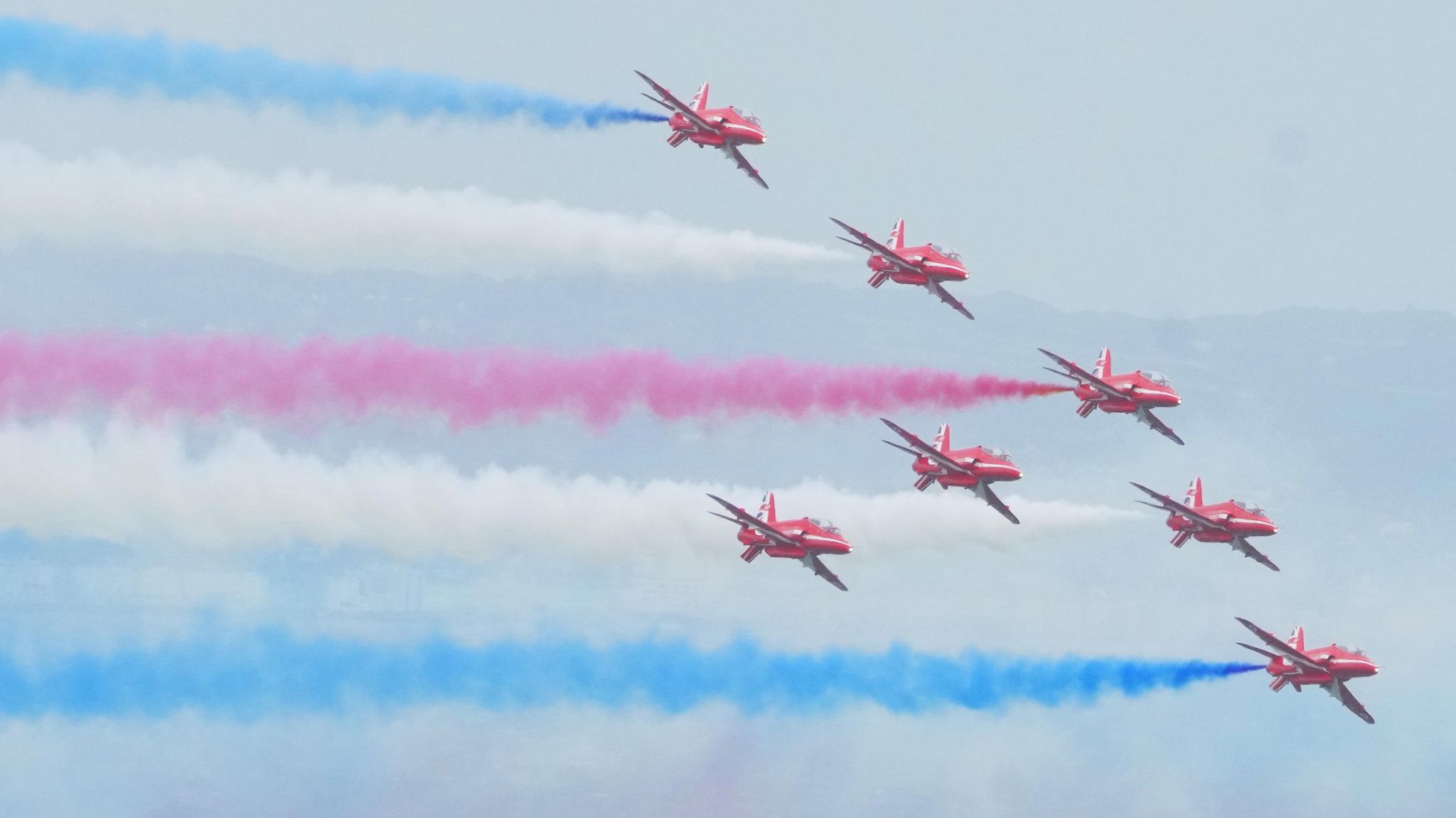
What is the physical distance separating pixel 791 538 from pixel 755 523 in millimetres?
2432

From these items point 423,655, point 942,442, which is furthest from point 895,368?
point 423,655

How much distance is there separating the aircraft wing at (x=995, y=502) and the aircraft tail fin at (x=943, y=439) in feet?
9.14

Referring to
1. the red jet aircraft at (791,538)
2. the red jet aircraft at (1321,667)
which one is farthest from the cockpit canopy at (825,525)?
the red jet aircraft at (1321,667)

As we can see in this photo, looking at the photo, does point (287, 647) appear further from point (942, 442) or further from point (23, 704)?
point (942, 442)

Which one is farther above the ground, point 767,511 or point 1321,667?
point 767,511

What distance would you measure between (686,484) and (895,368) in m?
12.2

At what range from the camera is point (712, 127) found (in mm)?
105500

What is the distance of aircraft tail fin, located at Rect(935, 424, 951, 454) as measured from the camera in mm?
110062

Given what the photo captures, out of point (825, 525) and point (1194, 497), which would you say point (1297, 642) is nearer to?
point (1194, 497)

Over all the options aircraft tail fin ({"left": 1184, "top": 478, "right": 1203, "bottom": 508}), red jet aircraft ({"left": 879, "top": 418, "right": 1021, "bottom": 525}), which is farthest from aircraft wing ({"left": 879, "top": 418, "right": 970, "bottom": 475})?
aircraft tail fin ({"left": 1184, "top": 478, "right": 1203, "bottom": 508})

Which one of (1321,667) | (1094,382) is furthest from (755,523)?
(1321,667)

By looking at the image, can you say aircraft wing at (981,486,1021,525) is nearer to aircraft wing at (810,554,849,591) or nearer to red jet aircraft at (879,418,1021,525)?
red jet aircraft at (879,418,1021,525)

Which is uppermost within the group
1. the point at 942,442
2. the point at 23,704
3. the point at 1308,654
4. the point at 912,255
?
the point at 912,255

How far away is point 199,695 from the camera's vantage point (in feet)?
375
